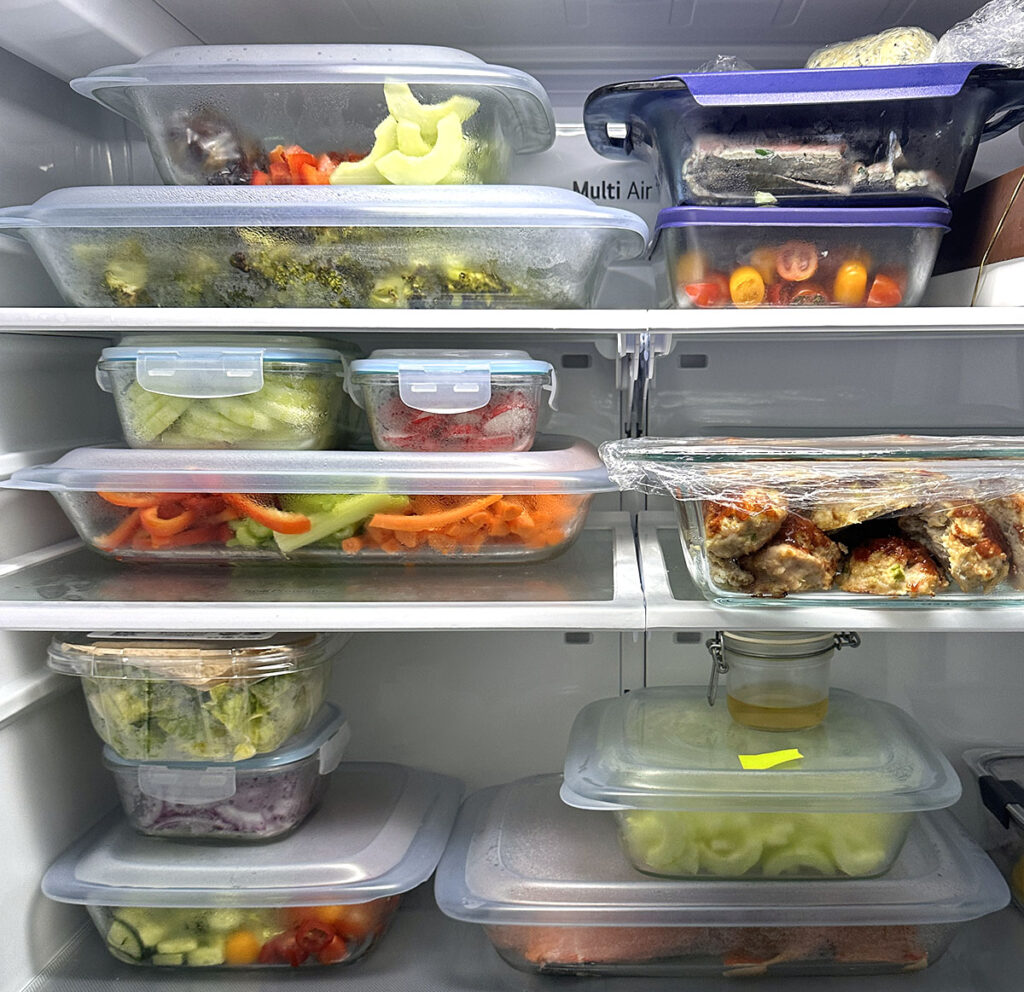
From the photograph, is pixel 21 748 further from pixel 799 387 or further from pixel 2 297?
pixel 799 387

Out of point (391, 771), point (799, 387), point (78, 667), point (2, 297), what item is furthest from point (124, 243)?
point (799, 387)

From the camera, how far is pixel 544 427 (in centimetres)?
130

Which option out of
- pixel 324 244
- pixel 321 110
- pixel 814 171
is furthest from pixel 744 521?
pixel 321 110

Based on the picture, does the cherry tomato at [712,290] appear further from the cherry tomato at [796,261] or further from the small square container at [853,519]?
the small square container at [853,519]

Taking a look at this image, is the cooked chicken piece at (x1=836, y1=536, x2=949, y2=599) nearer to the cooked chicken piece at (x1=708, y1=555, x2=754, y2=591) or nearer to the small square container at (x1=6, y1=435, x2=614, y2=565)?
the cooked chicken piece at (x1=708, y1=555, x2=754, y2=591)

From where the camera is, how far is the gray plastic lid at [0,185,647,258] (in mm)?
963

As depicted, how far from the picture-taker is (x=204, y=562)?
1135 mm

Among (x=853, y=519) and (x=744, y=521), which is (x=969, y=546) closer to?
(x=853, y=519)

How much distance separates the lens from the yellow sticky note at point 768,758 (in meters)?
1.07

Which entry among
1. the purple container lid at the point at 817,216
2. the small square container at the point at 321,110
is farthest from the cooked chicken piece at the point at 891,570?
the small square container at the point at 321,110

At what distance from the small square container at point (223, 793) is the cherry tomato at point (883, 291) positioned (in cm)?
87

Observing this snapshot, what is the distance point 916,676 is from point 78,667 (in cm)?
118

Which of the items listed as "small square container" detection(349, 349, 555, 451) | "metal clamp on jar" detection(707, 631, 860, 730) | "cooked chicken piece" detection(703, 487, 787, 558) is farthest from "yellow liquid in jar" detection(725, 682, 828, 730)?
"small square container" detection(349, 349, 555, 451)

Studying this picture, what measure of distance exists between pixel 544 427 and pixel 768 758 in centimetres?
55
